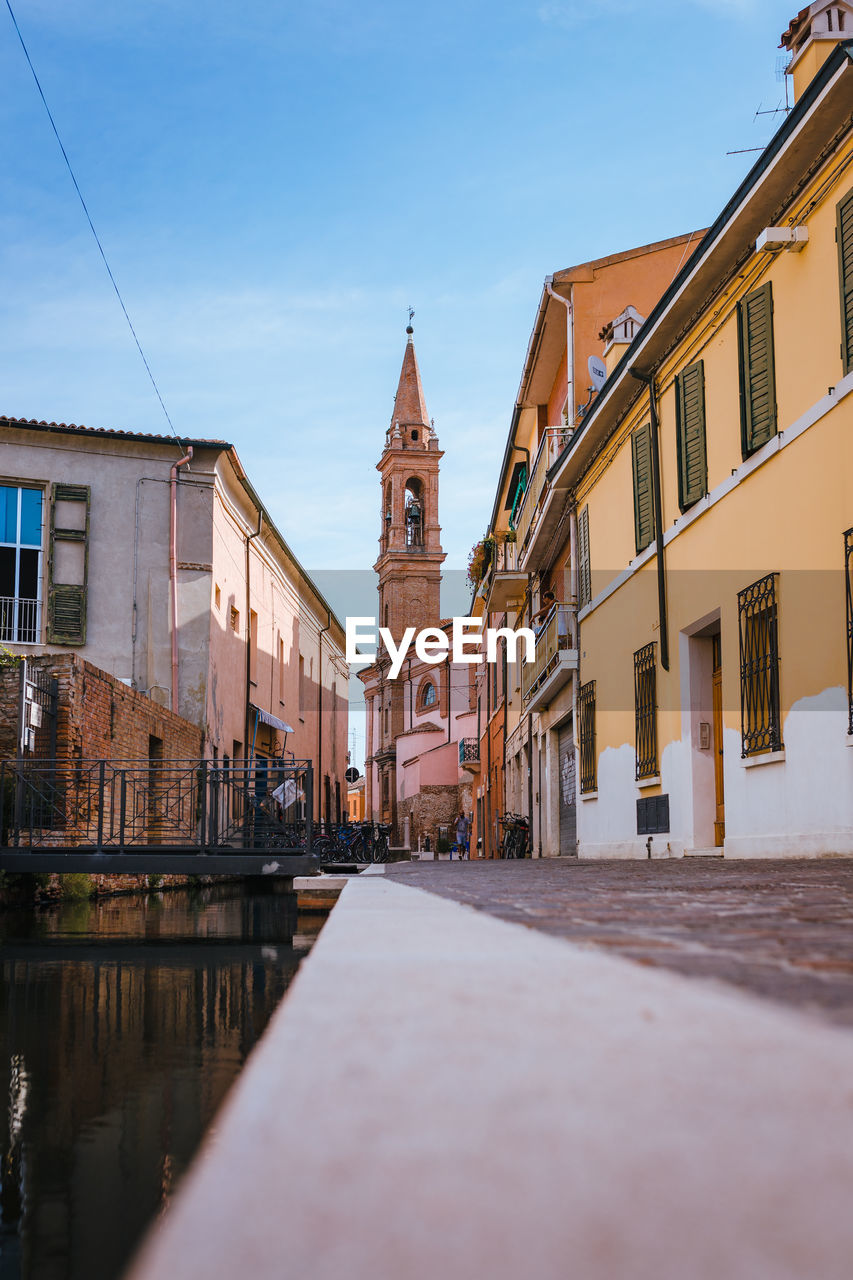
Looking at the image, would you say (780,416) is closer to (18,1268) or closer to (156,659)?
(18,1268)

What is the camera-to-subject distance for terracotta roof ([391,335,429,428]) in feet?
208

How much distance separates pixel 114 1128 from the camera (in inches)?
130

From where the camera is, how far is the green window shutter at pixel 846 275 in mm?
7480

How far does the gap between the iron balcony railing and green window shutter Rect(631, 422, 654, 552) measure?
3.58 m

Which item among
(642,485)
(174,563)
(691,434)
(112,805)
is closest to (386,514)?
(174,563)

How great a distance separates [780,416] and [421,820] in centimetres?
4496

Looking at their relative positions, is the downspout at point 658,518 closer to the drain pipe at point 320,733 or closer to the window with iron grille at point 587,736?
the window with iron grille at point 587,736

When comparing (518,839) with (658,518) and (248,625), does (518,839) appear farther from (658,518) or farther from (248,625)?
(658,518)

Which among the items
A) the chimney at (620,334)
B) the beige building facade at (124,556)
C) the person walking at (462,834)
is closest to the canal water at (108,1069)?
the chimney at (620,334)

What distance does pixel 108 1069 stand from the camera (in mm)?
4230

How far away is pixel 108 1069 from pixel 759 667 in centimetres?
616

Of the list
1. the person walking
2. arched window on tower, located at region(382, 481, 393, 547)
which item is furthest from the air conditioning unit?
arched window on tower, located at region(382, 481, 393, 547)

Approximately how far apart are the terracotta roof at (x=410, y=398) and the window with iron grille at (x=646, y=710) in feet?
169

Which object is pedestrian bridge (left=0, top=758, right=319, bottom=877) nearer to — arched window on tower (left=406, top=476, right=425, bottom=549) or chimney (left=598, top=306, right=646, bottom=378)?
chimney (left=598, top=306, right=646, bottom=378)
